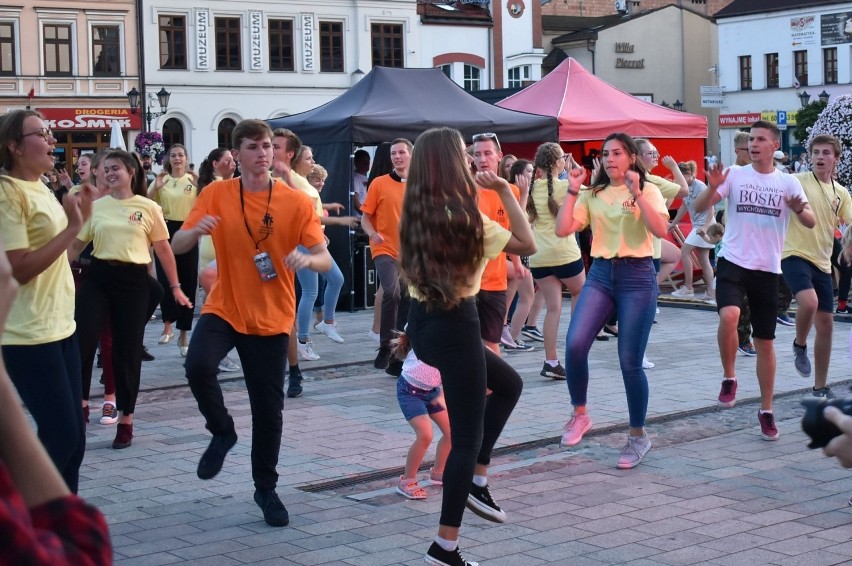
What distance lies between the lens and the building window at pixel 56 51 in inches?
1784

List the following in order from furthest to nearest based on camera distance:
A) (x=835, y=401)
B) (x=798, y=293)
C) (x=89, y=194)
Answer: (x=798, y=293) → (x=89, y=194) → (x=835, y=401)

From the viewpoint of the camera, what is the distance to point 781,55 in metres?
59.3

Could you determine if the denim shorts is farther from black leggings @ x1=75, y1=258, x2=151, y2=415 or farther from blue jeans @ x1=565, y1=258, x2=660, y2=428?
black leggings @ x1=75, y1=258, x2=151, y2=415

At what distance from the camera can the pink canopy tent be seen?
1836 cm

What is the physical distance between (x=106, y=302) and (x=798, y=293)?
4.76 meters

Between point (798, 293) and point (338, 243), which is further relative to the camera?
point (338, 243)

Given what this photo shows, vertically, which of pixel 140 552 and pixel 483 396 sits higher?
pixel 483 396

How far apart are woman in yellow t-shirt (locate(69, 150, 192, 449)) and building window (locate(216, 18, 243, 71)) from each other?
4062 cm

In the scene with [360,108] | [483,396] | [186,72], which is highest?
[186,72]

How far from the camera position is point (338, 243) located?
15797 mm

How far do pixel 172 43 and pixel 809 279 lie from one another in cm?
4058

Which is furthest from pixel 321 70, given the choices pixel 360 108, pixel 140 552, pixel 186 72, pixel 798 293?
pixel 140 552

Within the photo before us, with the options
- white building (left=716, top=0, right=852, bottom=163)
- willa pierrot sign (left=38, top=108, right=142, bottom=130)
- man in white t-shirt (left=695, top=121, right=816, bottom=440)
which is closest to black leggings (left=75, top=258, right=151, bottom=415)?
man in white t-shirt (left=695, top=121, right=816, bottom=440)

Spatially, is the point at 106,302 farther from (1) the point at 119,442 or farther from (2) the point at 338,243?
(2) the point at 338,243
